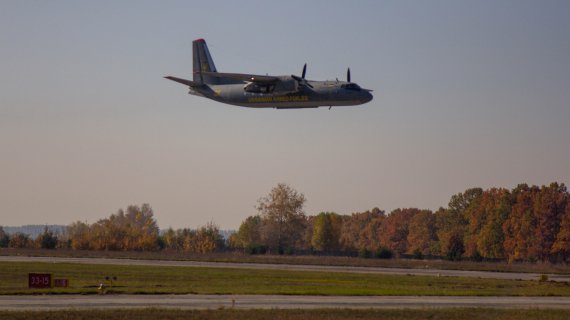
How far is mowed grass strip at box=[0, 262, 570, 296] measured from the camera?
176ft

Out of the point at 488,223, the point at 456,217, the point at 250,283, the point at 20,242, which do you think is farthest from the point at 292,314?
the point at 456,217

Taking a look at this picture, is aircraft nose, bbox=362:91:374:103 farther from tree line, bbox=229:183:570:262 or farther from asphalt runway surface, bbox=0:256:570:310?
tree line, bbox=229:183:570:262

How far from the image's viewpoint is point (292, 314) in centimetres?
4003

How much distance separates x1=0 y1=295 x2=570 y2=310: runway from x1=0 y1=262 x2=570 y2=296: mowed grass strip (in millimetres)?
2904

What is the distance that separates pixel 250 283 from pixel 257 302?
15.4 m

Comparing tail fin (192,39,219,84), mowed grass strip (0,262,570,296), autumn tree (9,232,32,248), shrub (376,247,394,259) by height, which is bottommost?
mowed grass strip (0,262,570,296)

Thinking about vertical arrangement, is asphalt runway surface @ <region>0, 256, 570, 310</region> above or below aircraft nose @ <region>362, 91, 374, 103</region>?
below

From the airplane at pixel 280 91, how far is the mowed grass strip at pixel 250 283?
1327 centimetres

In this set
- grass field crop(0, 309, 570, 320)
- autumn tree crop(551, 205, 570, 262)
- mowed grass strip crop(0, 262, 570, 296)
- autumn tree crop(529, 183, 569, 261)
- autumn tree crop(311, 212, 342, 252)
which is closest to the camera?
grass field crop(0, 309, 570, 320)

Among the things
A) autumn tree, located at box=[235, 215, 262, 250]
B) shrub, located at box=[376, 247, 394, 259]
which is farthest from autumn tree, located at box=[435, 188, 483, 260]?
shrub, located at box=[376, 247, 394, 259]

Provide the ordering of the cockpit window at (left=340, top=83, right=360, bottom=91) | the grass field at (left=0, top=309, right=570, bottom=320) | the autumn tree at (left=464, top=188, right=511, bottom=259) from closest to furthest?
the grass field at (left=0, top=309, right=570, bottom=320)
the cockpit window at (left=340, top=83, right=360, bottom=91)
the autumn tree at (left=464, top=188, right=511, bottom=259)

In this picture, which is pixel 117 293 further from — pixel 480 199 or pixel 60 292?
pixel 480 199

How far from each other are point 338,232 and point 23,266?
306ft

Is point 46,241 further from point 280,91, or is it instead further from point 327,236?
point 280,91
